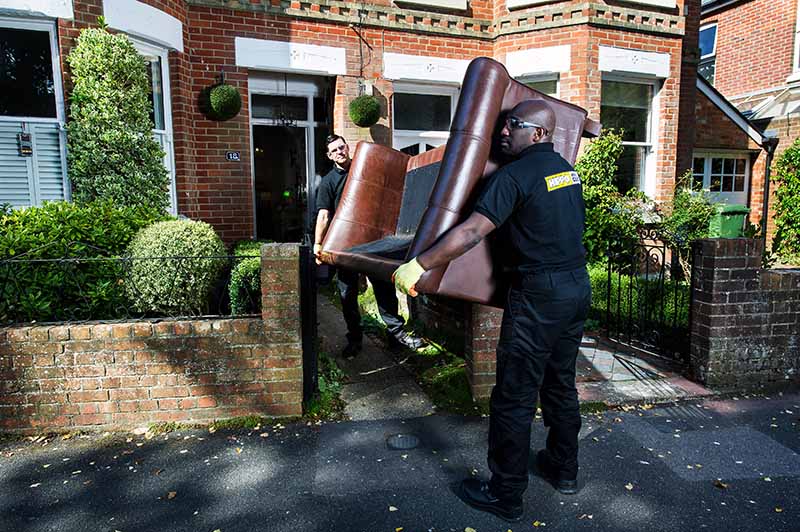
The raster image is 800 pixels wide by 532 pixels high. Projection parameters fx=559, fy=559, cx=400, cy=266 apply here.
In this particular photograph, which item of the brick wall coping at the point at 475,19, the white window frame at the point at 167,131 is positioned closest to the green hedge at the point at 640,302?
the brick wall coping at the point at 475,19

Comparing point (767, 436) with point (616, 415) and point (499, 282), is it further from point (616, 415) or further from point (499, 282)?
point (499, 282)

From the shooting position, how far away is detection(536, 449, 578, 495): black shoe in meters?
2.85

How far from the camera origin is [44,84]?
18.7ft

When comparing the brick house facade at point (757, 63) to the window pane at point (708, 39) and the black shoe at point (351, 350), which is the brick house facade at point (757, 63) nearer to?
the window pane at point (708, 39)

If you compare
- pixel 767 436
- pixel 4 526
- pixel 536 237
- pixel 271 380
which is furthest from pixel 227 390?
pixel 767 436

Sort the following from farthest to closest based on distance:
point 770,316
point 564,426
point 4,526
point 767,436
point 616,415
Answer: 1. point 770,316
2. point 616,415
3. point 767,436
4. point 564,426
5. point 4,526

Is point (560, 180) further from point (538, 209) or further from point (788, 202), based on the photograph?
point (788, 202)

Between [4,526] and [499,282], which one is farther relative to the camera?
[499,282]

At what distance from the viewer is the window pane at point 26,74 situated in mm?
5570

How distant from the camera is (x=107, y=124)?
5691 mm

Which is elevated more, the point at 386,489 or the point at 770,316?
the point at 770,316

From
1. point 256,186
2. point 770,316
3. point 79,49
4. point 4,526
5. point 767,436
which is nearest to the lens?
point 4,526

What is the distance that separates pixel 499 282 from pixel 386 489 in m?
1.22

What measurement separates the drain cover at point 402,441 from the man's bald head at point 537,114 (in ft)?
6.30
